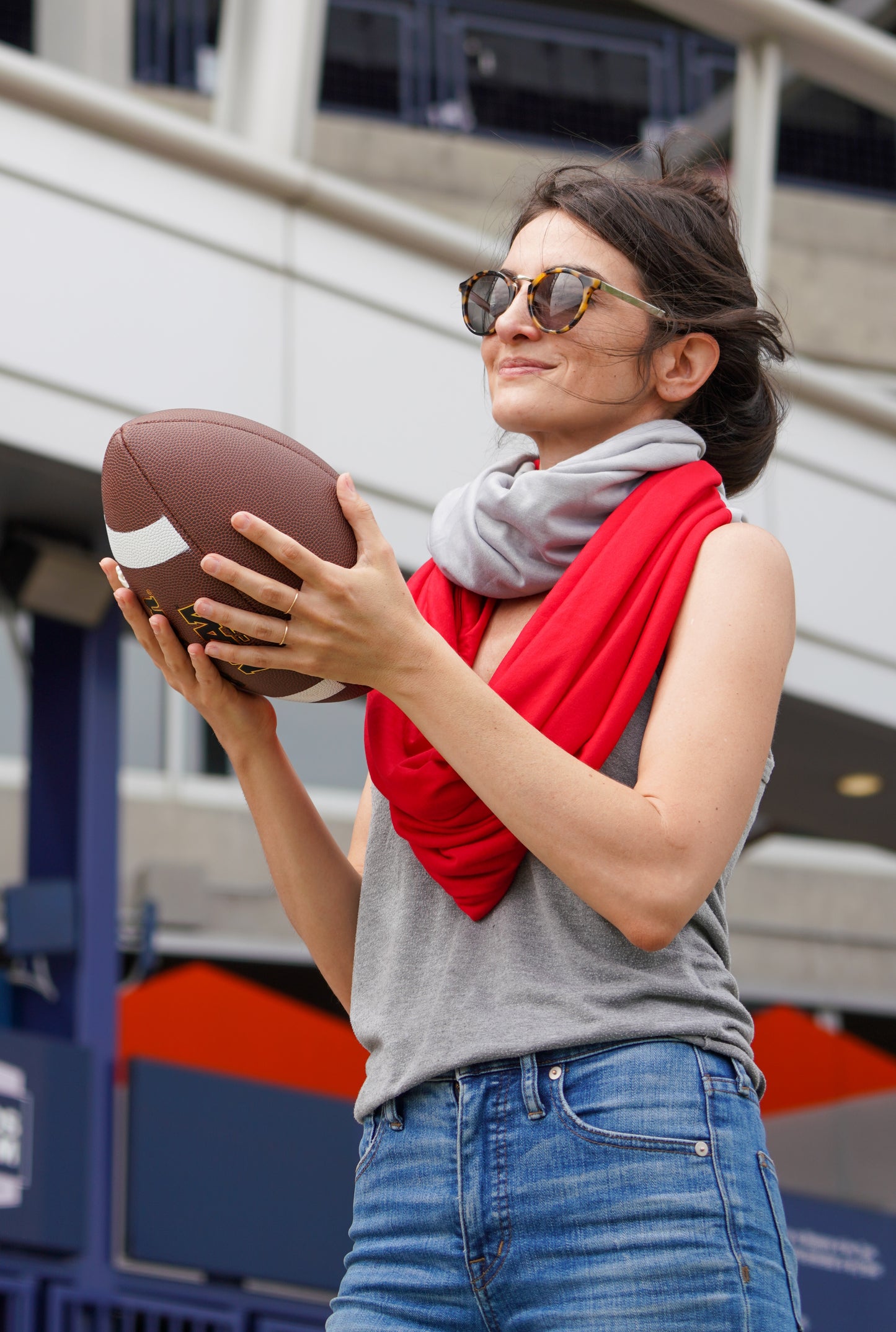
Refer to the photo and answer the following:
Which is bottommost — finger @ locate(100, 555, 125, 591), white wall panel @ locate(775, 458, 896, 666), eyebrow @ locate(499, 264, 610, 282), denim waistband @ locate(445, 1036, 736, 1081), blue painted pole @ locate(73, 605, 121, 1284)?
blue painted pole @ locate(73, 605, 121, 1284)

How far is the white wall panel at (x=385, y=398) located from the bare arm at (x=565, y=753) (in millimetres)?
3679

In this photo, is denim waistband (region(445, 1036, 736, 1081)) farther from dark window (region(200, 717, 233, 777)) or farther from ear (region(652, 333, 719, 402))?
dark window (region(200, 717, 233, 777))

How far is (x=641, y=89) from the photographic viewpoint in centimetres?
1316

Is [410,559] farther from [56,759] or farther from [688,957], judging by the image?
[688,957]

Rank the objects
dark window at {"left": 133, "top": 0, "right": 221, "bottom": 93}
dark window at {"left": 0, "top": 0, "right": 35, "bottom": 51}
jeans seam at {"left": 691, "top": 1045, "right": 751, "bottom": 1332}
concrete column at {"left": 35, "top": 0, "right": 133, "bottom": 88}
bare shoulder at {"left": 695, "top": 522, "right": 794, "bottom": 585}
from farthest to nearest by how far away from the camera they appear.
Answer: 1. dark window at {"left": 0, "top": 0, "right": 35, "bottom": 51}
2. dark window at {"left": 133, "top": 0, "right": 221, "bottom": 93}
3. concrete column at {"left": 35, "top": 0, "right": 133, "bottom": 88}
4. bare shoulder at {"left": 695, "top": 522, "right": 794, "bottom": 585}
5. jeans seam at {"left": 691, "top": 1045, "right": 751, "bottom": 1332}

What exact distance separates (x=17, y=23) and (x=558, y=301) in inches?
492

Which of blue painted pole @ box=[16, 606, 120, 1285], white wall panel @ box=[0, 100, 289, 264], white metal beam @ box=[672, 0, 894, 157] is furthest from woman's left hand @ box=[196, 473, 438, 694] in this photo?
white metal beam @ box=[672, 0, 894, 157]

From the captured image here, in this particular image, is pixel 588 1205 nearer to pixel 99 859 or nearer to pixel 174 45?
pixel 99 859

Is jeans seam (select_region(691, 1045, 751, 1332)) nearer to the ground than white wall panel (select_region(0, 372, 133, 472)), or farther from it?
farther from it

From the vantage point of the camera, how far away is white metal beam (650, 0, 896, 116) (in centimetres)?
596

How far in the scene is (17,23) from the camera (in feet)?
41.9

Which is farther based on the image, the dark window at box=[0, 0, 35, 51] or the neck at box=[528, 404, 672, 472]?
the dark window at box=[0, 0, 35, 51]

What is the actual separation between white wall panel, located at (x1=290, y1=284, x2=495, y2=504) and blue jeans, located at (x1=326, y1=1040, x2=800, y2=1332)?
3.79 meters

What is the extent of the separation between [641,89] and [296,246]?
28.9ft
